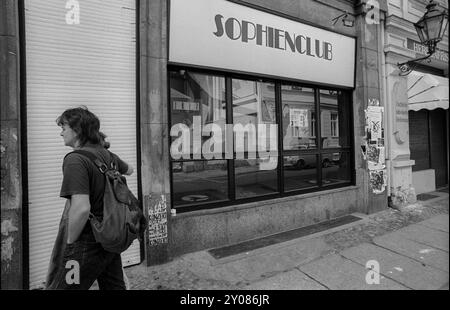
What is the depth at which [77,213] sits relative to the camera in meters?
1.74

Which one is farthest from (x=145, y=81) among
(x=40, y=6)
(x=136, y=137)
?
(x=40, y=6)

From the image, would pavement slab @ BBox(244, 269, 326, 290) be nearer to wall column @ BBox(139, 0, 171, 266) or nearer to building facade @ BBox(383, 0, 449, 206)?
wall column @ BBox(139, 0, 171, 266)

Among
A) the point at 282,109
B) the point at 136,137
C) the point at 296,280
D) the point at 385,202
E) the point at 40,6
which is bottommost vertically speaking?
the point at 296,280

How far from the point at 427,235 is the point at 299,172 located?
2.39 metres

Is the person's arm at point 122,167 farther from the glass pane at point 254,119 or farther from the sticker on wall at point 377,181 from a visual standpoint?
the sticker on wall at point 377,181

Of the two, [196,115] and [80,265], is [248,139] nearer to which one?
[196,115]

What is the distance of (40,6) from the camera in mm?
3074

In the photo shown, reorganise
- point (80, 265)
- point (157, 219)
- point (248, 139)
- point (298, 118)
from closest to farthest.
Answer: point (80, 265) → point (157, 219) → point (248, 139) → point (298, 118)

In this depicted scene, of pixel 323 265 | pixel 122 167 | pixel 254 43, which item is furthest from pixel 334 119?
pixel 122 167

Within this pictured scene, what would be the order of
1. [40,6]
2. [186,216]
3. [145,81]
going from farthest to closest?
[186,216] < [145,81] < [40,6]

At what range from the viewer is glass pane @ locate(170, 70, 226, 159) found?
4023 mm

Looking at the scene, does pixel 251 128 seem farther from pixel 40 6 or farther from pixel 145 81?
pixel 40 6

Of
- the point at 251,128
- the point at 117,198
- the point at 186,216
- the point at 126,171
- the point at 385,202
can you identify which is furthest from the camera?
the point at 385,202

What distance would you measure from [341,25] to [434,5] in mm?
1606
